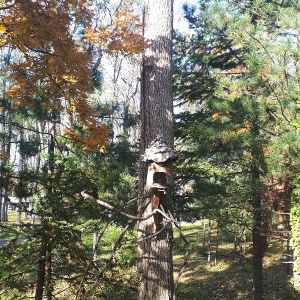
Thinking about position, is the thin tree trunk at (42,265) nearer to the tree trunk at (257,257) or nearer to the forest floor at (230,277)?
the forest floor at (230,277)

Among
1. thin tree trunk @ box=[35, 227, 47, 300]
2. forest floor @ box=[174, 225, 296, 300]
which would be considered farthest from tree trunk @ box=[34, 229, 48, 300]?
forest floor @ box=[174, 225, 296, 300]

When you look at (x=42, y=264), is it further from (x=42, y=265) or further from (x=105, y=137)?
(x=105, y=137)

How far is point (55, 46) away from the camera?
477 centimetres

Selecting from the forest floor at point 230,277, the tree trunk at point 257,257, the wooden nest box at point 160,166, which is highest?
the wooden nest box at point 160,166

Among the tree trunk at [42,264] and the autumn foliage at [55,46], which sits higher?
the autumn foliage at [55,46]

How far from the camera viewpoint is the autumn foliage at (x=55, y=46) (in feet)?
14.4

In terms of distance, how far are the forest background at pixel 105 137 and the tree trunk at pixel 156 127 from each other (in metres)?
0.28

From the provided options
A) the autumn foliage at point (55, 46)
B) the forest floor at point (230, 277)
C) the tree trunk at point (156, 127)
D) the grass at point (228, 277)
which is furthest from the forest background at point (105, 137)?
the forest floor at point (230, 277)

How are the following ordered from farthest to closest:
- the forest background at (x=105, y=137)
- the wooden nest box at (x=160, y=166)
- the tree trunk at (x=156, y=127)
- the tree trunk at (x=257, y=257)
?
the tree trunk at (x=257, y=257)
the forest background at (x=105, y=137)
the tree trunk at (x=156, y=127)
the wooden nest box at (x=160, y=166)

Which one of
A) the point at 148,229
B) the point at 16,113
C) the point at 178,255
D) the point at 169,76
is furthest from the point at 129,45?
the point at 178,255

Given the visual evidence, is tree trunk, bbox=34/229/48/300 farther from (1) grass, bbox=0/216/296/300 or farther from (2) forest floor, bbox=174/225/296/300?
(2) forest floor, bbox=174/225/296/300

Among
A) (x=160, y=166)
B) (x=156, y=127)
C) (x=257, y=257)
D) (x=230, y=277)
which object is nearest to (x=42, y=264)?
(x=156, y=127)

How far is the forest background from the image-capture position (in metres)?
4.70

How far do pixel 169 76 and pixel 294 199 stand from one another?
229 inches
